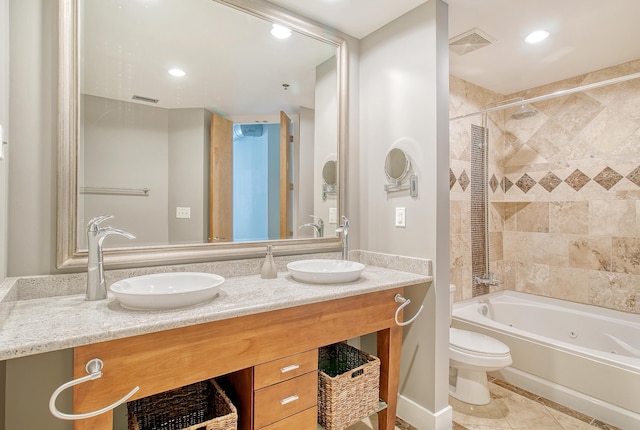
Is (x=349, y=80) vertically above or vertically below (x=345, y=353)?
above

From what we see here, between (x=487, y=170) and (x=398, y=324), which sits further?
(x=487, y=170)

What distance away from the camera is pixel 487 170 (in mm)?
3090

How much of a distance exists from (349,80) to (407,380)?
6.40ft

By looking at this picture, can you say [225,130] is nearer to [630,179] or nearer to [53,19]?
[53,19]

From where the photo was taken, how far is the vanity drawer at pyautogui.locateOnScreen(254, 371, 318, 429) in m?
1.25

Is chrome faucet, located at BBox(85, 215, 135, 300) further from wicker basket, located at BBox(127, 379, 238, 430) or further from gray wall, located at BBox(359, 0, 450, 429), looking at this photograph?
gray wall, located at BBox(359, 0, 450, 429)

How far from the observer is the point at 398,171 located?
1.96 m

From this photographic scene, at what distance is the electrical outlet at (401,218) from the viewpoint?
194 cm

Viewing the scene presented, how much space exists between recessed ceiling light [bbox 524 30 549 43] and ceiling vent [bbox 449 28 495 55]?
0.78 feet

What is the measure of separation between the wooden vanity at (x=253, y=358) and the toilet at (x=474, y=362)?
65 centimetres

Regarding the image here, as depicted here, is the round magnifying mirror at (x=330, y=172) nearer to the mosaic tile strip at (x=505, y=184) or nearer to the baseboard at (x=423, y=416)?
the baseboard at (x=423, y=416)

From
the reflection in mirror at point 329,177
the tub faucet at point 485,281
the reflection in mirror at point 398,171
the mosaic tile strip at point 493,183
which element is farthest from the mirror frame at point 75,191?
the mosaic tile strip at point 493,183

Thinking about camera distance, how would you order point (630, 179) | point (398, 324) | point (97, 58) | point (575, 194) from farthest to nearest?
point (575, 194) → point (630, 179) → point (398, 324) → point (97, 58)

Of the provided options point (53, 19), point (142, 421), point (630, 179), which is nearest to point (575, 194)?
point (630, 179)
